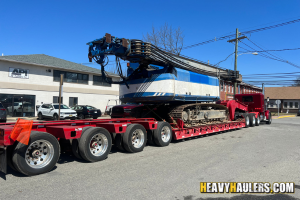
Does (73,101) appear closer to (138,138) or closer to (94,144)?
(138,138)

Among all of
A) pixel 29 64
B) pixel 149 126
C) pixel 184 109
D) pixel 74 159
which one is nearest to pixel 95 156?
pixel 74 159

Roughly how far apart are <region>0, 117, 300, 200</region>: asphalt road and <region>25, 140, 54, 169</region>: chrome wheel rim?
0.28 metres

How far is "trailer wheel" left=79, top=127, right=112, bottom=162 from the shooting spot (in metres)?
5.97

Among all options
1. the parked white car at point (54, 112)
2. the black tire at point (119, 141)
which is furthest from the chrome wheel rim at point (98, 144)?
the parked white car at point (54, 112)

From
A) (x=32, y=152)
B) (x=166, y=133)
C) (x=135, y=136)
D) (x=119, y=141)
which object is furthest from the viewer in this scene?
(x=166, y=133)

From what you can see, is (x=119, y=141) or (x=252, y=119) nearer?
(x=119, y=141)

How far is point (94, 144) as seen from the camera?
6402 millimetres

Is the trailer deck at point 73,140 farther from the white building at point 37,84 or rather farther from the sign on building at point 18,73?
the sign on building at point 18,73

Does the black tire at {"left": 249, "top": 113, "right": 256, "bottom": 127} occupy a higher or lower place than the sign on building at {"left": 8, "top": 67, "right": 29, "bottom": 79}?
lower

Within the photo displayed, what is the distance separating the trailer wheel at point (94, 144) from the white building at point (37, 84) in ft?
52.6

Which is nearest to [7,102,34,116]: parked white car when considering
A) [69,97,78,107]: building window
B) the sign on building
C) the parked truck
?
the sign on building

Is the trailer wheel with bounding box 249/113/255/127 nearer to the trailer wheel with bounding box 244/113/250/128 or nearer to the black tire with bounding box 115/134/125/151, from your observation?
the trailer wheel with bounding box 244/113/250/128

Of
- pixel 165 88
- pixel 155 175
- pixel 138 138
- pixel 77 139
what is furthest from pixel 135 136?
pixel 155 175

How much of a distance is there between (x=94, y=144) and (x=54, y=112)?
47.6 feet
